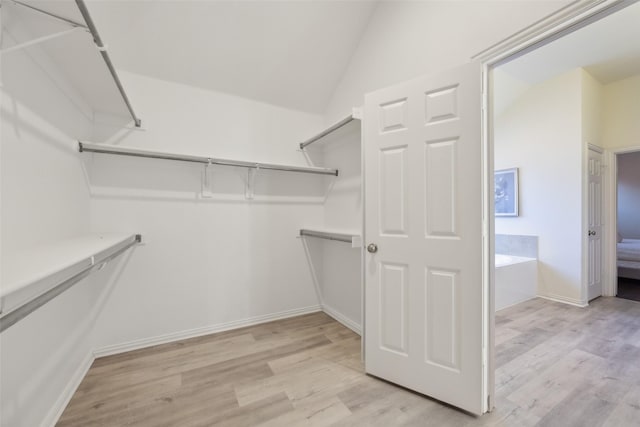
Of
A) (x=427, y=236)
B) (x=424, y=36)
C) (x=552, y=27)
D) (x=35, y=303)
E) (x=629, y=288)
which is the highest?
(x=424, y=36)

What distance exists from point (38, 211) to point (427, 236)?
7.12ft

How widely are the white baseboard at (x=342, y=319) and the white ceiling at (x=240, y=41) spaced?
2.41 meters

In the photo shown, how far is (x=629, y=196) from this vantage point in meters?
5.88

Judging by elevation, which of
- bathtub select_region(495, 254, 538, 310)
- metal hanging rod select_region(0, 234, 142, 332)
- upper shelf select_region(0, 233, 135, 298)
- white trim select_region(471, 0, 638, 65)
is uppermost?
white trim select_region(471, 0, 638, 65)

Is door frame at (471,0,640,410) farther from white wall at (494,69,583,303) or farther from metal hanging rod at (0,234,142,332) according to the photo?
white wall at (494,69,583,303)

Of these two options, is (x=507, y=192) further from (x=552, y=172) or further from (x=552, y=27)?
(x=552, y=27)

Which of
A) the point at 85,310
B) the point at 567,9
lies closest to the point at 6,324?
the point at 85,310

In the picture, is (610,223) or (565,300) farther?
(610,223)

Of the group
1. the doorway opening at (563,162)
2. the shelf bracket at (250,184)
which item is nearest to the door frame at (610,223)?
the doorway opening at (563,162)

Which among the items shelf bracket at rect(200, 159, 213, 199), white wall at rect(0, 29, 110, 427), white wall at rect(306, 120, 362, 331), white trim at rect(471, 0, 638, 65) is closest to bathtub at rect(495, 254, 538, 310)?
white wall at rect(306, 120, 362, 331)

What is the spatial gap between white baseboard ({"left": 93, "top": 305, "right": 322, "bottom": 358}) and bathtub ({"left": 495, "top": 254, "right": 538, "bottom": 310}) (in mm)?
2283

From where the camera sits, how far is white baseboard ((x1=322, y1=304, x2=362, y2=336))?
2.53 m

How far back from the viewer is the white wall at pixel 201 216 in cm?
221

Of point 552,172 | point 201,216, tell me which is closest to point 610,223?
point 552,172
